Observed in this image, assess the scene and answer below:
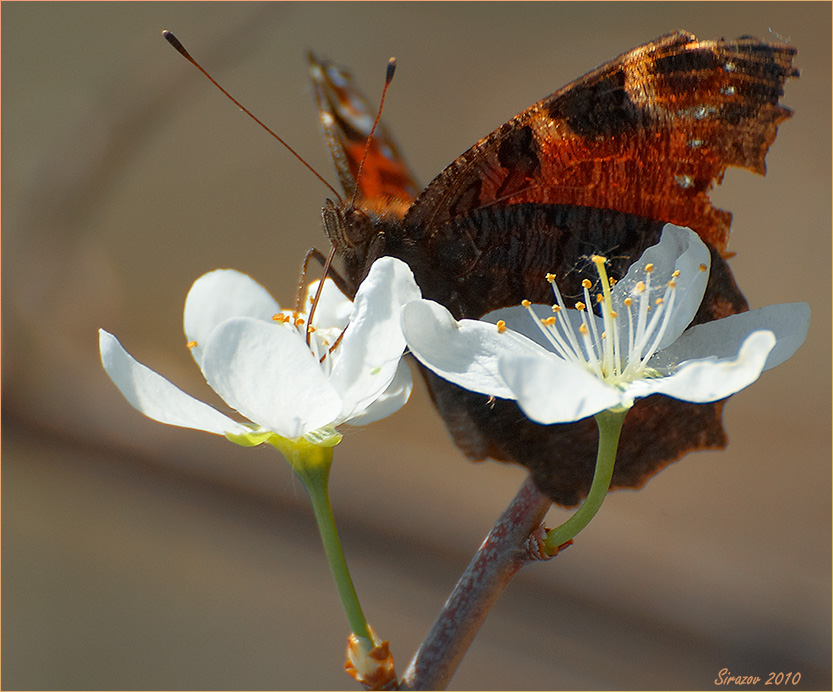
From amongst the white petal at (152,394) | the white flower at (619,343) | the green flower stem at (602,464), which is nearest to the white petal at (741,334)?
the white flower at (619,343)

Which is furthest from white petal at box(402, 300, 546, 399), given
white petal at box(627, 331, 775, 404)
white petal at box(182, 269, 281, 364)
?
white petal at box(182, 269, 281, 364)

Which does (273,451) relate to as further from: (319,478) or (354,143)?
(319,478)

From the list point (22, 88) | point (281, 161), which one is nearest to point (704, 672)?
point (281, 161)

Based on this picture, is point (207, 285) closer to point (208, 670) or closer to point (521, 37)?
point (208, 670)

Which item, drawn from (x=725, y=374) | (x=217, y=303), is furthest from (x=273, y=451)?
Result: (x=725, y=374)

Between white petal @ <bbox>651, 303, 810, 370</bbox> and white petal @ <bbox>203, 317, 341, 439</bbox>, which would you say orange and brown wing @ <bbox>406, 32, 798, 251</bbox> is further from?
white petal @ <bbox>203, 317, 341, 439</bbox>
